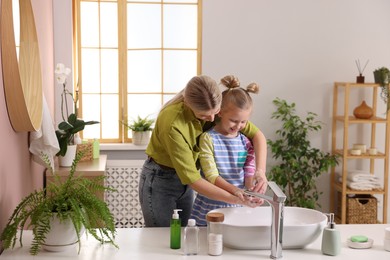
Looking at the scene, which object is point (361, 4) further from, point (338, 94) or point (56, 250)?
point (56, 250)

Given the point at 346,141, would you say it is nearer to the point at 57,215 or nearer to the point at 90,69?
the point at 90,69

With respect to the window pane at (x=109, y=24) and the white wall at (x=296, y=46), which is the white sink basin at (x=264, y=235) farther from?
the window pane at (x=109, y=24)

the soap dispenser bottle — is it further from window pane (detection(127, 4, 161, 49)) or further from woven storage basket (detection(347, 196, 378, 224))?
window pane (detection(127, 4, 161, 49))

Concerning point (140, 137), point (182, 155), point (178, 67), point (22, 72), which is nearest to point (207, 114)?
point (182, 155)

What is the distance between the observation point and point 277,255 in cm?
215

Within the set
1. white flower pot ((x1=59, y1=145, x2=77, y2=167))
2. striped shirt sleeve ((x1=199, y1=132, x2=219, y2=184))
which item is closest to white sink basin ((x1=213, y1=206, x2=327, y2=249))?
striped shirt sleeve ((x1=199, y1=132, x2=219, y2=184))

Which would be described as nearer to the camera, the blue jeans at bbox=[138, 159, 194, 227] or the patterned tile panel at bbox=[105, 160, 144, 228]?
the blue jeans at bbox=[138, 159, 194, 227]

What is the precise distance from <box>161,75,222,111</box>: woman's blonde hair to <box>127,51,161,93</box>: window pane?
99.1 inches

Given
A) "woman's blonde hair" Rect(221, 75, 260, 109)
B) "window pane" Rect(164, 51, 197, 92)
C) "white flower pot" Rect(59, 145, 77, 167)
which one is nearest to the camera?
"woman's blonde hair" Rect(221, 75, 260, 109)

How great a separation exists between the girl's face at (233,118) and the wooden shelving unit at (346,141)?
7.37 feet

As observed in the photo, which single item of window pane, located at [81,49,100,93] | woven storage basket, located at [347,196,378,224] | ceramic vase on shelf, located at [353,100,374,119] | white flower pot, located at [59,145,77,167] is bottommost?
woven storage basket, located at [347,196,378,224]

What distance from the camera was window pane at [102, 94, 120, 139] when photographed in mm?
4887

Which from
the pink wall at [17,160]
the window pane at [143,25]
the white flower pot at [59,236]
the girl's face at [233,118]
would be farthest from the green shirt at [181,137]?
the window pane at [143,25]

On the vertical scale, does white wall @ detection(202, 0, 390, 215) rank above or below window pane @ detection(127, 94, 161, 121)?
above
